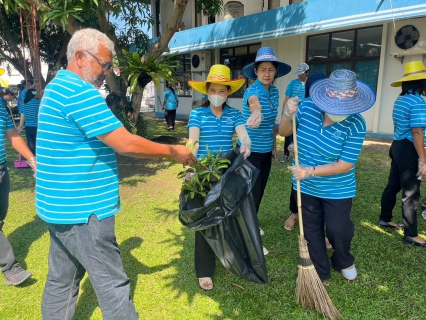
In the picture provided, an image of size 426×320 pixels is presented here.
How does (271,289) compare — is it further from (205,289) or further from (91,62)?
(91,62)

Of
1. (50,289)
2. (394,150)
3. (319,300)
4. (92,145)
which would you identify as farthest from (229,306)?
(394,150)

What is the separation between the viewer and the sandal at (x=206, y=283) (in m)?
2.53

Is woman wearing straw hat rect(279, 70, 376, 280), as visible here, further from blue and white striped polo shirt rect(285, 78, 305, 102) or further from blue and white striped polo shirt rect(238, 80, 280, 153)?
blue and white striped polo shirt rect(285, 78, 305, 102)

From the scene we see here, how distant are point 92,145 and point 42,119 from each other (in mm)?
273

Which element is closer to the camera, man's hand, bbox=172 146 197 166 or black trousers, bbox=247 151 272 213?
man's hand, bbox=172 146 197 166

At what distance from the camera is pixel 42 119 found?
159cm

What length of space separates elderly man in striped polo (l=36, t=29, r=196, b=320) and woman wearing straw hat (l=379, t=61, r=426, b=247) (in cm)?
232

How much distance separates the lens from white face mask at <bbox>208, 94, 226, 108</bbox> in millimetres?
2504

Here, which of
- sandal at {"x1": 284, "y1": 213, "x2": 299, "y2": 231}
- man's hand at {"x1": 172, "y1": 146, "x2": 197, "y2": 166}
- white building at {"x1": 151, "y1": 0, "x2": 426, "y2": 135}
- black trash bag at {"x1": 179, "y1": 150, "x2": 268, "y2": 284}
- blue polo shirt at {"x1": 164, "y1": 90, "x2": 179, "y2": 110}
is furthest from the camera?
blue polo shirt at {"x1": 164, "y1": 90, "x2": 179, "y2": 110}

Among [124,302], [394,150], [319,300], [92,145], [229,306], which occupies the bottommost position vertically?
[229,306]

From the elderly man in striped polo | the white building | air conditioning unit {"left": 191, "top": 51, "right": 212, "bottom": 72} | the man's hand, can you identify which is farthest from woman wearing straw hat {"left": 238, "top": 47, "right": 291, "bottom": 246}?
air conditioning unit {"left": 191, "top": 51, "right": 212, "bottom": 72}

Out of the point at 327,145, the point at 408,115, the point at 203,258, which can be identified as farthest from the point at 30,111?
the point at 408,115

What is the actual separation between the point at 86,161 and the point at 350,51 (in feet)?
30.3

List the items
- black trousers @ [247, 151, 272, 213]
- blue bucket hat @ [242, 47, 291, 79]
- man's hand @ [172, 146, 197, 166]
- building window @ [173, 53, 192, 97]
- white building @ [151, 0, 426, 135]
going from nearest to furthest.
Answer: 1. man's hand @ [172, 146, 197, 166]
2. blue bucket hat @ [242, 47, 291, 79]
3. black trousers @ [247, 151, 272, 213]
4. white building @ [151, 0, 426, 135]
5. building window @ [173, 53, 192, 97]
